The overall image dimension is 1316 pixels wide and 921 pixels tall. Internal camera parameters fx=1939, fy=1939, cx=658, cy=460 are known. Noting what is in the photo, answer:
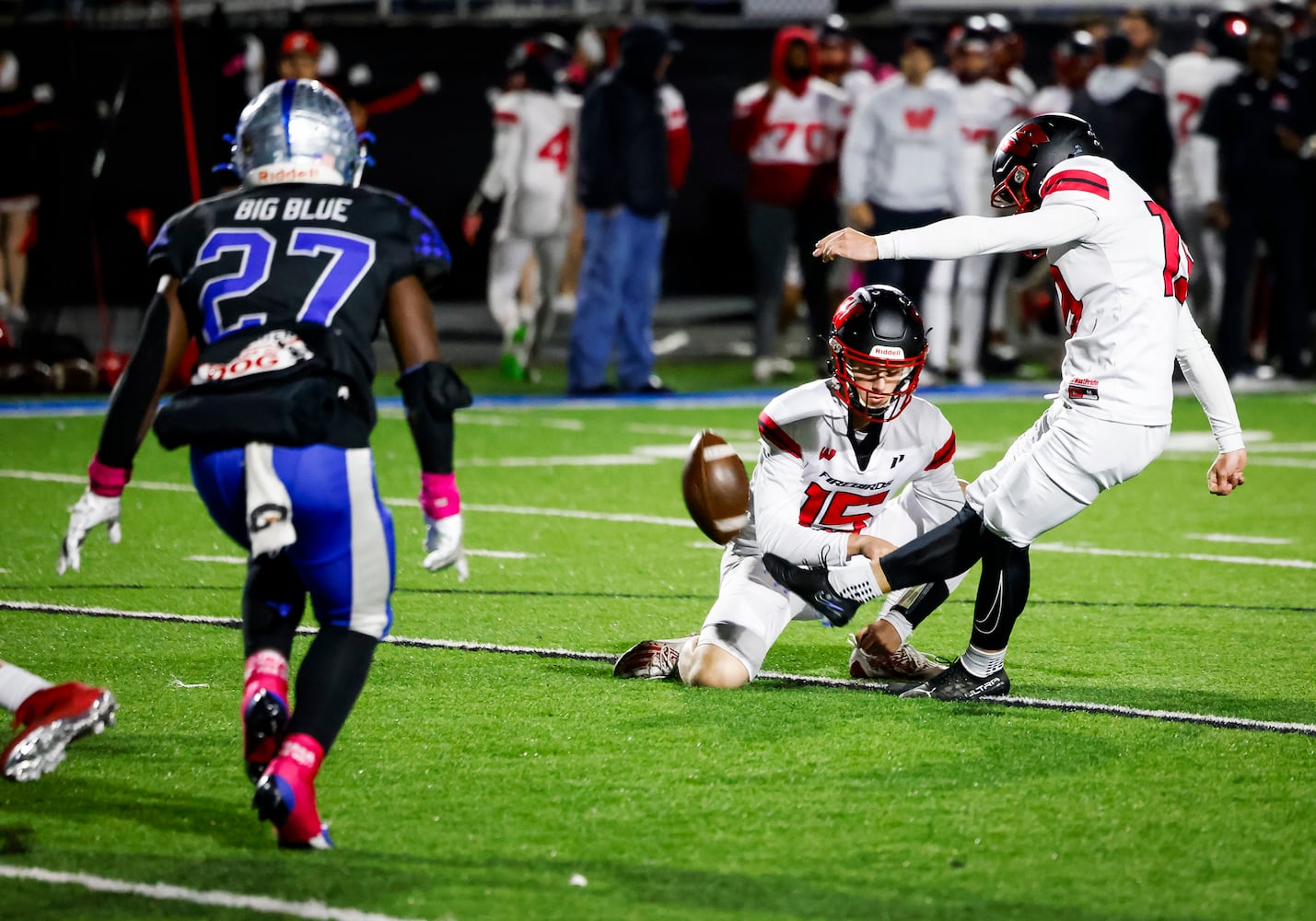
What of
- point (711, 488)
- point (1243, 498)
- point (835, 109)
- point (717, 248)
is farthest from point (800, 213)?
point (711, 488)

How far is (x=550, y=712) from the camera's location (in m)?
5.08

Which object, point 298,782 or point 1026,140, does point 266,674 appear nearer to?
point 298,782

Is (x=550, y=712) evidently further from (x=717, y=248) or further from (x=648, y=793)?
(x=717, y=248)

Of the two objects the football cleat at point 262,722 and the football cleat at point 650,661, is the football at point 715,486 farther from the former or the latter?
the football cleat at point 262,722

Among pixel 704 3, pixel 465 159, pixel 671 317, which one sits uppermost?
pixel 704 3

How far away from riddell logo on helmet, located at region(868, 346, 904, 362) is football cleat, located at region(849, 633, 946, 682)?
84cm

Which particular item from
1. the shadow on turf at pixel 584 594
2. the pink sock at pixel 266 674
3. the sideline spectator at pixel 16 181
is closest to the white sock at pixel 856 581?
the shadow on turf at pixel 584 594

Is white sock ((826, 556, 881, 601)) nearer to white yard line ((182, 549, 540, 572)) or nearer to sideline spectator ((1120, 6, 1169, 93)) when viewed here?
white yard line ((182, 549, 540, 572))

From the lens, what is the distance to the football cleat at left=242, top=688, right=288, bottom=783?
12.8 ft

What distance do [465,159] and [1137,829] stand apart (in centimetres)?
1353

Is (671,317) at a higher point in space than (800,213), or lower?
lower

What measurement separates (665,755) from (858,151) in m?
8.73

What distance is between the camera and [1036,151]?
5.23 meters

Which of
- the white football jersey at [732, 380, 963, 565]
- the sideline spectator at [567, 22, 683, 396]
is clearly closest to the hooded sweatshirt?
the sideline spectator at [567, 22, 683, 396]
